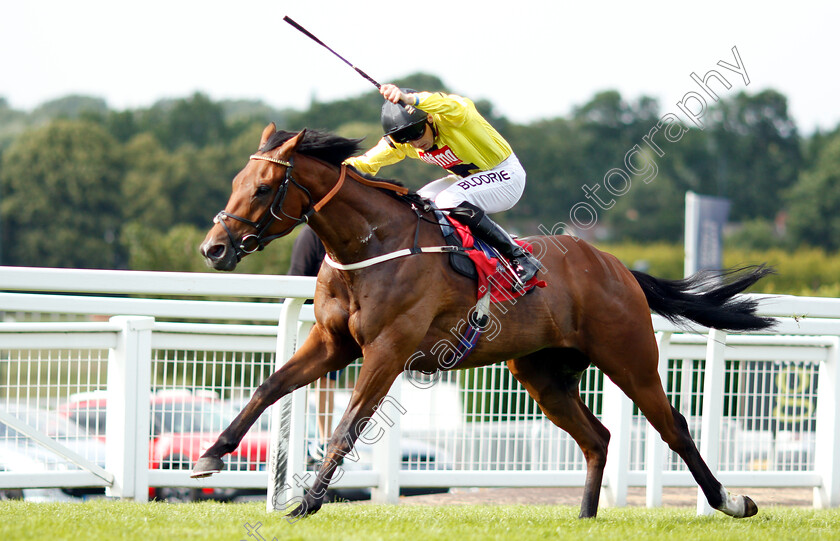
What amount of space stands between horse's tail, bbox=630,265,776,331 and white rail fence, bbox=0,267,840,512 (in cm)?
13

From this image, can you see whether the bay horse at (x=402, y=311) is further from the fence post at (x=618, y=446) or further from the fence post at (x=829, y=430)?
the fence post at (x=829, y=430)

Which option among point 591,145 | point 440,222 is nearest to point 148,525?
point 440,222

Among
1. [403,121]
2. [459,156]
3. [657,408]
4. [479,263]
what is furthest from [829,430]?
[403,121]

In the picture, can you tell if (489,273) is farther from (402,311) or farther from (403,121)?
(403,121)

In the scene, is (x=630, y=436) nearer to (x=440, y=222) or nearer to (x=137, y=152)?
(x=440, y=222)

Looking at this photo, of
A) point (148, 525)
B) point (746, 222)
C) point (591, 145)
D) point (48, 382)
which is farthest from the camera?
point (591, 145)

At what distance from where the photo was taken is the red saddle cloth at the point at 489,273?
4.57m

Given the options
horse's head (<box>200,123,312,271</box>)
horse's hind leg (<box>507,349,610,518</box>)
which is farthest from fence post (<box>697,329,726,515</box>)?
horse's head (<box>200,123,312,271</box>)

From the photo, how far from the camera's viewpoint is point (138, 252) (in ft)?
109

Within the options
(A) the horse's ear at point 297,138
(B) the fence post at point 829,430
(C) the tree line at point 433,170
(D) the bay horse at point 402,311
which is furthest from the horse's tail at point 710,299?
(C) the tree line at point 433,170

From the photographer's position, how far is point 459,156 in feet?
15.6

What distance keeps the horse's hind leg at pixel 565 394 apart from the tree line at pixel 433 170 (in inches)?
1861

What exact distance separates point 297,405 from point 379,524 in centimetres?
112

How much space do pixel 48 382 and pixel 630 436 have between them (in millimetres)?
3474
